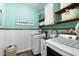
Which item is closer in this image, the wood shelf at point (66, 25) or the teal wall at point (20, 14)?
the teal wall at point (20, 14)

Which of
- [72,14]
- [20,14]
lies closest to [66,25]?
[72,14]

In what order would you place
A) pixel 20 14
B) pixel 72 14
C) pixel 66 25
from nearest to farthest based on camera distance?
pixel 20 14
pixel 72 14
pixel 66 25

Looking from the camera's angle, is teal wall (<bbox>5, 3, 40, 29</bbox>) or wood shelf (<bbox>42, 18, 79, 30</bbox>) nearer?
teal wall (<bbox>5, 3, 40, 29</bbox>)

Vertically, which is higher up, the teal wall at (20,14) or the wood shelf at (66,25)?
the teal wall at (20,14)

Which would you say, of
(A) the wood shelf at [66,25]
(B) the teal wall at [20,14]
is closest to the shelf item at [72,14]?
(A) the wood shelf at [66,25]

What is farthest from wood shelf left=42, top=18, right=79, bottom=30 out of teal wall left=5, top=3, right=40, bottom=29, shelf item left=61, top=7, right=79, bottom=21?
teal wall left=5, top=3, right=40, bottom=29

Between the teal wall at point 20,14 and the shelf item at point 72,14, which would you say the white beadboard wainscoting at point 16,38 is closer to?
the teal wall at point 20,14

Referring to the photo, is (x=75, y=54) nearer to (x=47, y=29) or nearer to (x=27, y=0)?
(x=27, y=0)

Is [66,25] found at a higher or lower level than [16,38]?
higher

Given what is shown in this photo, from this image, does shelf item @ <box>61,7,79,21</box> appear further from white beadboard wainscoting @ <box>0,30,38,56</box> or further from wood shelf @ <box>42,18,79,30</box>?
white beadboard wainscoting @ <box>0,30,38,56</box>

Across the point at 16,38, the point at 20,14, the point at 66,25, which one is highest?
the point at 20,14

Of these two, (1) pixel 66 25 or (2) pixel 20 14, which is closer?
(2) pixel 20 14

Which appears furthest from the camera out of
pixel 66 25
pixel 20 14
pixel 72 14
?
pixel 66 25

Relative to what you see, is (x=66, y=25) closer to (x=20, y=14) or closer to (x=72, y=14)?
(x=72, y=14)
